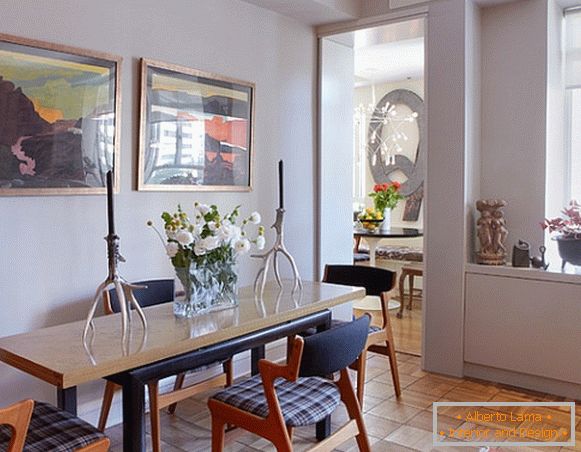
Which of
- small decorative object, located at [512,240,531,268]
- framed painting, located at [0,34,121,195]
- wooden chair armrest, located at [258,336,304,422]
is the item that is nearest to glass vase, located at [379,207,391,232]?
small decorative object, located at [512,240,531,268]

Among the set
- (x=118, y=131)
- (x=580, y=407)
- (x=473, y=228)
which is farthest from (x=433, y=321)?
(x=118, y=131)

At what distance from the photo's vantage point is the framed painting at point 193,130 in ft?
9.65

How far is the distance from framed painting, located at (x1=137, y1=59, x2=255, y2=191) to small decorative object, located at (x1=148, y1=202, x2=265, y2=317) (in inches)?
34.6

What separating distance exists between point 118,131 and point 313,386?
1.60m

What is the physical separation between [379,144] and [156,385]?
4.71 m

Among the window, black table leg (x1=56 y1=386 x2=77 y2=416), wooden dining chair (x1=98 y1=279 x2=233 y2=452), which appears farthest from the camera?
the window

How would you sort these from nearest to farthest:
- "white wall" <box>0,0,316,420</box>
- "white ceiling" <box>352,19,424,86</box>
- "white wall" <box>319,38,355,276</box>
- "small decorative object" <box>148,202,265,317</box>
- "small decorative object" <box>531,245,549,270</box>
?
"small decorative object" <box>148,202,265,317</box>
"white wall" <box>0,0,316,420</box>
"small decorative object" <box>531,245,549,270</box>
"white ceiling" <box>352,19,424,86</box>
"white wall" <box>319,38,355,276</box>

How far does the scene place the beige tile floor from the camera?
2580 mm

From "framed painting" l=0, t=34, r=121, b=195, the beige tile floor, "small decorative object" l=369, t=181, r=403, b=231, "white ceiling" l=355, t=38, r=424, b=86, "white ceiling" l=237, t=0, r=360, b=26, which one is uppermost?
"white ceiling" l=355, t=38, r=424, b=86

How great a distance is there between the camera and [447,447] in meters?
2.59

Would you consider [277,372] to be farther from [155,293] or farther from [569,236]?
[569,236]

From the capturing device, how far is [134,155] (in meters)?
2.88

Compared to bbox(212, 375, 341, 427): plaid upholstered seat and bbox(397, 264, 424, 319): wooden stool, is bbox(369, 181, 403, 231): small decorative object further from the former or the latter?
bbox(212, 375, 341, 427): plaid upholstered seat

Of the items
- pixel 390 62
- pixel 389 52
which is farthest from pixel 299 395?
pixel 390 62
